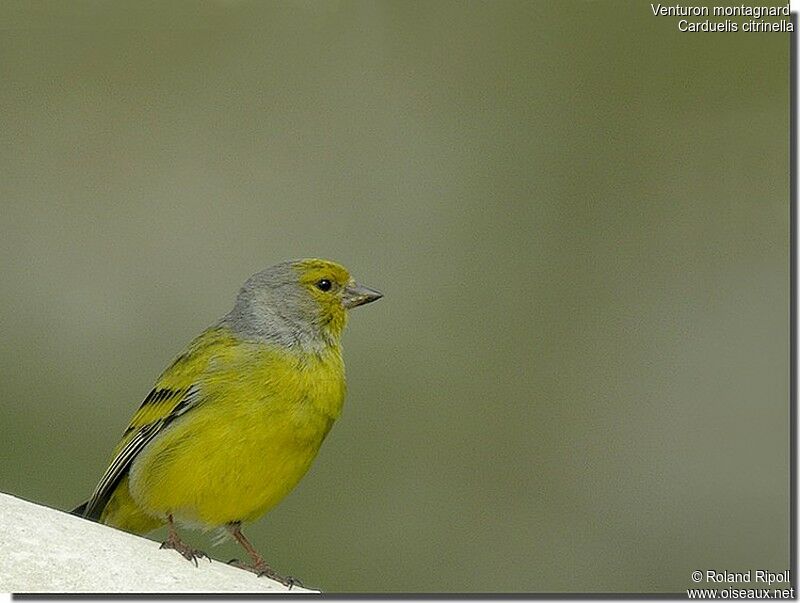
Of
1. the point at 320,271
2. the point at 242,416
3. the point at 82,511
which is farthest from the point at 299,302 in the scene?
the point at 82,511

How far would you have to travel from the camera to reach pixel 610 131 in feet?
20.6

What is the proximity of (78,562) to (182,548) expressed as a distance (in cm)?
55

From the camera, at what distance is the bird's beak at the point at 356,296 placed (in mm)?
4820

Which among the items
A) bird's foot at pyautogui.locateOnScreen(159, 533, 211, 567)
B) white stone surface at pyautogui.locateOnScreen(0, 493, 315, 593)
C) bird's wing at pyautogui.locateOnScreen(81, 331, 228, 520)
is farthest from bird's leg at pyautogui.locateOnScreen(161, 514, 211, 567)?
bird's wing at pyautogui.locateOnScreen(81, 331, 228, 520)

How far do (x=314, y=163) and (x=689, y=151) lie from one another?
5.71ft

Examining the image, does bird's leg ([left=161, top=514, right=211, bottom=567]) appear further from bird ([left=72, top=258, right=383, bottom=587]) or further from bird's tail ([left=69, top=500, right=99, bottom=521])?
bird's tail ([left=69, top=500, right=99, bottom=521])

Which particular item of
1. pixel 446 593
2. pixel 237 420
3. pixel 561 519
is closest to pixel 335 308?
pixel 237 420

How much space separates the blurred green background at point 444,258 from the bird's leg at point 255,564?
3.57ft

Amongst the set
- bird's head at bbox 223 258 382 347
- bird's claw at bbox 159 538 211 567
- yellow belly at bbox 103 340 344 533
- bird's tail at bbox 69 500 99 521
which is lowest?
bird's claw at bbox 159 538 211 567

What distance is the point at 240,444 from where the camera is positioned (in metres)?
4.38

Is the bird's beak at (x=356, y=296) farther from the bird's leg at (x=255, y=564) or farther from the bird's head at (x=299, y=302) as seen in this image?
the bird's leg at (x=255, y=564)

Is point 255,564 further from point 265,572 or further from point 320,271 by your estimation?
point 320,271

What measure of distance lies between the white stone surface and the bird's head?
0.91 meters

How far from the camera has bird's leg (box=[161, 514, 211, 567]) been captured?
14.0 feet
